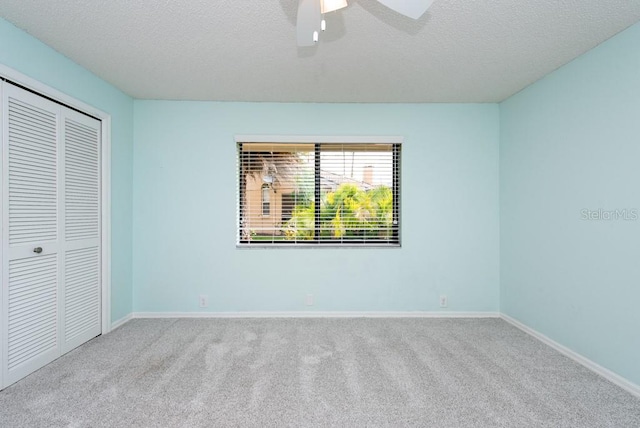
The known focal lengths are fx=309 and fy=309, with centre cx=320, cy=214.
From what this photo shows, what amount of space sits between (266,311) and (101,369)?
1553 millimetres

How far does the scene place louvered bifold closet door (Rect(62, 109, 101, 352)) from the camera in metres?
2.61

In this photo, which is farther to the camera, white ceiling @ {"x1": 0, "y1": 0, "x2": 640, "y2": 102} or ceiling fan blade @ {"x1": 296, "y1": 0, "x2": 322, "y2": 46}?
white ceiling @ {"x1": 0, "y1": 0, "x2": 640, "y2": 102}

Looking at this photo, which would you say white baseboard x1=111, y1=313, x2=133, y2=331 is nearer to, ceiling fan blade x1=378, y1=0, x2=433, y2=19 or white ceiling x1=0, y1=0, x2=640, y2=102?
white ceiling x1=0, y1=0, x2=640, y2=102

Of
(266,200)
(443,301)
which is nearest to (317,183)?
(266,200)

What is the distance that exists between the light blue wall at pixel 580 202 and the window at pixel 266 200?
2.62m

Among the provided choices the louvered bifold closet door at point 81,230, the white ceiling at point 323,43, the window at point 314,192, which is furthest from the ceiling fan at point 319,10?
the louvered bifold closet door at point 81,230

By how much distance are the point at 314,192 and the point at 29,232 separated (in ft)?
8.07

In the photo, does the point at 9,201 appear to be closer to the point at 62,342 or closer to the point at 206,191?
the point at 62,342

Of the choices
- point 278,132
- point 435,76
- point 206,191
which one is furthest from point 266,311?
point 435,76

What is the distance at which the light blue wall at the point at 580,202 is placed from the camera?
209 centimetres

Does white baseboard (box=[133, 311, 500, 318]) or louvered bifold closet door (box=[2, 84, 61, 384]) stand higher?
louvered bifold closet door (box=[2, 84, 61, 384])

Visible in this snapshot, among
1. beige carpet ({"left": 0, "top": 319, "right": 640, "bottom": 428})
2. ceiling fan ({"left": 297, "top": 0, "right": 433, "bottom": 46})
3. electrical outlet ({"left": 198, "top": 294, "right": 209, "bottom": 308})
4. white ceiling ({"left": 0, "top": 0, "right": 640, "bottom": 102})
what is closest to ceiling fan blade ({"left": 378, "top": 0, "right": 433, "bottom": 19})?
ceiling fan ({"left": 297, "top": 0, "right": 433, "bottom": 46})

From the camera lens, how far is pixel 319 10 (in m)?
1.56

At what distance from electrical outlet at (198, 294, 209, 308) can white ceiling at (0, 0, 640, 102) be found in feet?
7.17
